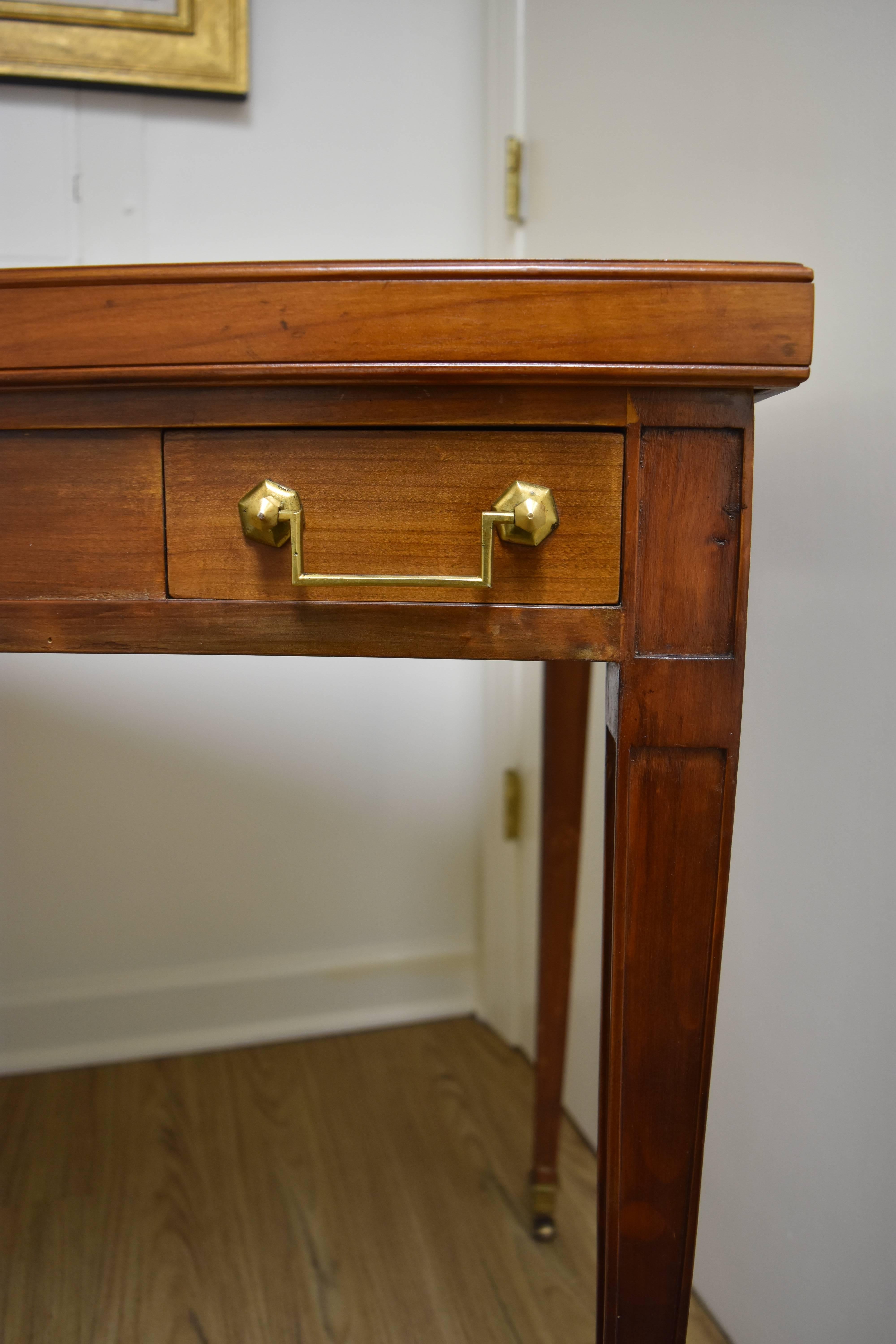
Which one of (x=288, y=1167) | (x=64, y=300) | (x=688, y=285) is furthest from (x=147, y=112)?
(x=288, y=1167)

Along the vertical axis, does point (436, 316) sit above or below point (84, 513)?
above

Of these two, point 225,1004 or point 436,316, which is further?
point 225,1004

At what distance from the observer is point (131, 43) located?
125 centimetres

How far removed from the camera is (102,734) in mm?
1396

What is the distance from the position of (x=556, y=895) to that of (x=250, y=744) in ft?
1.92

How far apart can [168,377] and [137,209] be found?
966 mm

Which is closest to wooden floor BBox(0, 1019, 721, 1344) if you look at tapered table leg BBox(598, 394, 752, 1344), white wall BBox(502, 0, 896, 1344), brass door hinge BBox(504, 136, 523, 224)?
white wall BBox(502, 0, 896, 1344)

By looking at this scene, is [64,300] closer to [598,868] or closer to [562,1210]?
[598,868]

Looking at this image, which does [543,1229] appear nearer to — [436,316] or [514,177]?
[436,316]

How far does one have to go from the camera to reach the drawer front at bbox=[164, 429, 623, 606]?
1.74 ft

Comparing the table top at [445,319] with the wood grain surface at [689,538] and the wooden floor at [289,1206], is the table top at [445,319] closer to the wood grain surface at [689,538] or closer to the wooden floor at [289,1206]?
the wood grain surface at [689,538]

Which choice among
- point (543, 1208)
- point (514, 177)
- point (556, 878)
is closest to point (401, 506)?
point (556, 878)

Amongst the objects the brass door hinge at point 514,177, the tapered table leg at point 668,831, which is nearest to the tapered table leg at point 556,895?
the tapered table leg at point 668,831

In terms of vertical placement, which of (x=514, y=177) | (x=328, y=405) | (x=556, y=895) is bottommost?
(x=556, y=895)
